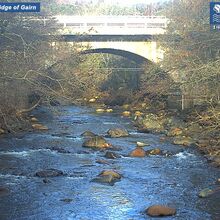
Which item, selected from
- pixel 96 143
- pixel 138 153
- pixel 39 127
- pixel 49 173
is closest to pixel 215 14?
pixel 49 173

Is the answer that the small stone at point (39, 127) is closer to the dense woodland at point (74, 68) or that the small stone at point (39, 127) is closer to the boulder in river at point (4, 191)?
the dense woodland at point (74, 68)

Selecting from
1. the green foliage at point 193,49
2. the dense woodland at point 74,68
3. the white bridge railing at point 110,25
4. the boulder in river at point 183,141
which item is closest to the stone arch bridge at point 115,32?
the white bridge railing at point 110,25

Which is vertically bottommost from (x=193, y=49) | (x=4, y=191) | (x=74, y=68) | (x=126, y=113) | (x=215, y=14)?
(x=4, y=191)

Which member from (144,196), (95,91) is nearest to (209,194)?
(144,196)

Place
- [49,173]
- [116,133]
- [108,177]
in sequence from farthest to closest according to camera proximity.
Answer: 1. [116,133]
2. [49,173]
3. [108,177]

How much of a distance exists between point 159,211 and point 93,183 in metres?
2.90

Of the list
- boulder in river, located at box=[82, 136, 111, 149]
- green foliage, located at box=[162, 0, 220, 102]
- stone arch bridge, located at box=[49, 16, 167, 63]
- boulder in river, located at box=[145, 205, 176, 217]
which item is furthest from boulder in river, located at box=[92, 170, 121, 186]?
stone arch bridge, located at box=[49, 16, 167, 63]

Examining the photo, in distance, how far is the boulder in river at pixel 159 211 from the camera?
10641 mm

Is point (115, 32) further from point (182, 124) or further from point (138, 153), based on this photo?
point (138, 153)

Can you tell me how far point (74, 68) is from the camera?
26.4 meters

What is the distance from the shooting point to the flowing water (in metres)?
10.8

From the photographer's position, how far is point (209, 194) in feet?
39.9

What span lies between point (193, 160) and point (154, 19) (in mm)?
17499

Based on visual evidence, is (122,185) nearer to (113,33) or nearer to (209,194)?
(209,194)
